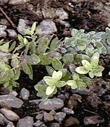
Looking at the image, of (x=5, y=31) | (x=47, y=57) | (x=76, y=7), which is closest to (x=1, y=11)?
(x=5, y=31)

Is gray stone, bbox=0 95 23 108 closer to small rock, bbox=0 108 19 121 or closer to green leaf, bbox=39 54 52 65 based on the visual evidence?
small rock, bbox=0 108 19 121

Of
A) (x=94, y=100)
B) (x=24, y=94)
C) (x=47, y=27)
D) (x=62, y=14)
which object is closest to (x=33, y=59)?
(x=24, y=94)

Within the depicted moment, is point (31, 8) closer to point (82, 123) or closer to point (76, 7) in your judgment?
point (76, 7)

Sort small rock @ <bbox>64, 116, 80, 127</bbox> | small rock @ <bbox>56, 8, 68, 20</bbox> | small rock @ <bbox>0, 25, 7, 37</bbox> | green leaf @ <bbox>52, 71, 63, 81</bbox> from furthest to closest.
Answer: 1. small rock @ <bbox>56, 8, 68, 20</bbox>
2. small rock @ <bbox>0, 25, 7, 37</bbox>
3. small rock @ <bbox>64, 116, 80, 127</bbox>
4. green leaf @ <bbox>52, 71, 63, 81</bbox>

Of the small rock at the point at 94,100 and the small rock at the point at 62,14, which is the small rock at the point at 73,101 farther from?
the small rock at the point at 62,14

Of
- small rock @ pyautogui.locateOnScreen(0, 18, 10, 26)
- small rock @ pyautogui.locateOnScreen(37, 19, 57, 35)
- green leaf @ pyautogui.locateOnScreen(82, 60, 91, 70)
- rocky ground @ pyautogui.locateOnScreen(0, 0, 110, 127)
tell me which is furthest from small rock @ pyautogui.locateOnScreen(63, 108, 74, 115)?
small rock @ pyautogui.locateOnScreen(0, 18, 10, 26)

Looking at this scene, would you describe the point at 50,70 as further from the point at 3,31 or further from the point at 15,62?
the point at 3,31
